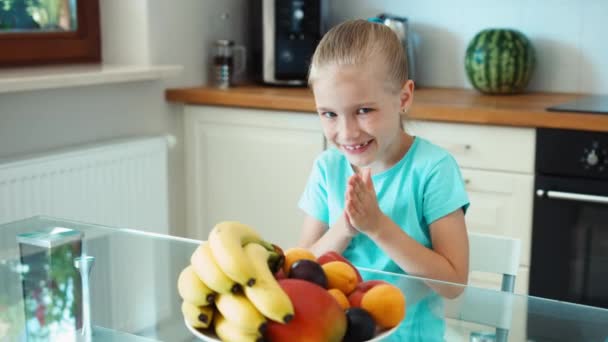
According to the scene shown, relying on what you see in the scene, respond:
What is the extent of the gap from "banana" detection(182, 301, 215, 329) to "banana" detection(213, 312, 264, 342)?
14 mm

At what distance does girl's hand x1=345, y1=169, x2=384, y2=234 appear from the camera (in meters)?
1.26

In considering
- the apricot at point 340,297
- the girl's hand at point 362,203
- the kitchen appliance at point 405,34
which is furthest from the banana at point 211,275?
the kitchen appliance at point 405,34

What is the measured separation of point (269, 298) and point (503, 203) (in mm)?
1735

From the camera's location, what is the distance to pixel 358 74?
1434mm

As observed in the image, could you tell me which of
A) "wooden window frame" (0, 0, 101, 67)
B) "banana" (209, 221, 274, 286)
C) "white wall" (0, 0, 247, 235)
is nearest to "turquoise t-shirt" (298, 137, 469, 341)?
"banana" (209, 221, 274, 286)

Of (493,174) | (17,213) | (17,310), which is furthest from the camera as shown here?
(493,174)

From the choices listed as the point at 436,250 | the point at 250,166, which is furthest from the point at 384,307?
the point at 250,166

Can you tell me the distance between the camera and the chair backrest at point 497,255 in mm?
1686

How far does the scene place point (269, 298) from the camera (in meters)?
0.92

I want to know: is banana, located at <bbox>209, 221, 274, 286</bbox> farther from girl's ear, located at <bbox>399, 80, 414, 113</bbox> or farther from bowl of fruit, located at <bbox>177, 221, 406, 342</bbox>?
girl's ear, located at <bbox>399, 80, 414, 113</bbox>

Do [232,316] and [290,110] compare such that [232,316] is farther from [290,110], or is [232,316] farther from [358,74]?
[290,110]

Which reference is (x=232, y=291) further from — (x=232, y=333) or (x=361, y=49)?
(x=361, y=49)

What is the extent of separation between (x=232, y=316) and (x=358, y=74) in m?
0.61

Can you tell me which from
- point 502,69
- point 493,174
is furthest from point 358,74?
point 502,69
